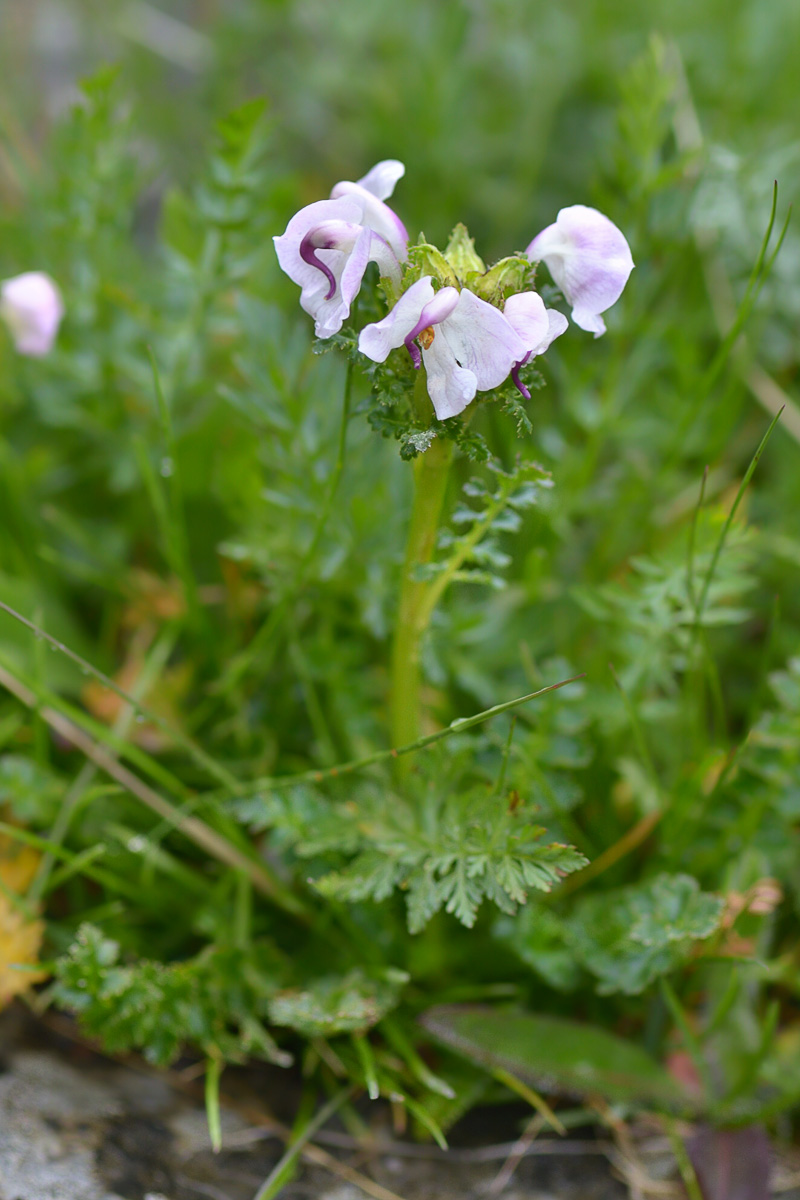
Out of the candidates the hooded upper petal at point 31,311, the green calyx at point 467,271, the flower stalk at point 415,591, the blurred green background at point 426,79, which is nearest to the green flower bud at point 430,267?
the green calyx at point 467,271

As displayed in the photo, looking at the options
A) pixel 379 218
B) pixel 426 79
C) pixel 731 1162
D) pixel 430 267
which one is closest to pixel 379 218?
pixel 379 218

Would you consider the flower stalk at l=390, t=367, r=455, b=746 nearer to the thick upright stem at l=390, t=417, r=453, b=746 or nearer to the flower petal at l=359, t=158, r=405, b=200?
the thick upright stem at l=390, t=417, r=453, b=746

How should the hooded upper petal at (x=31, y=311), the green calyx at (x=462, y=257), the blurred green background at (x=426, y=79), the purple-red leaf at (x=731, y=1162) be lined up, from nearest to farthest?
the green calyx at (x=462, y=257) → the purple-red leaf at (x=731, y=1162) → the hooded upper petal at (x=31, y=311) → the blurred green background at (x=426, y=79)

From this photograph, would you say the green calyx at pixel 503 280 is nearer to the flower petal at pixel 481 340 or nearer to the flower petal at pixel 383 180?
the flower petal at pixel 481 340

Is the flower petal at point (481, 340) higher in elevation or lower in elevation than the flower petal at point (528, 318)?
lower

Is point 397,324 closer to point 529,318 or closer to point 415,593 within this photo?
point 529,318

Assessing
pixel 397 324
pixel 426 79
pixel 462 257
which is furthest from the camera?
pixel 426 79
